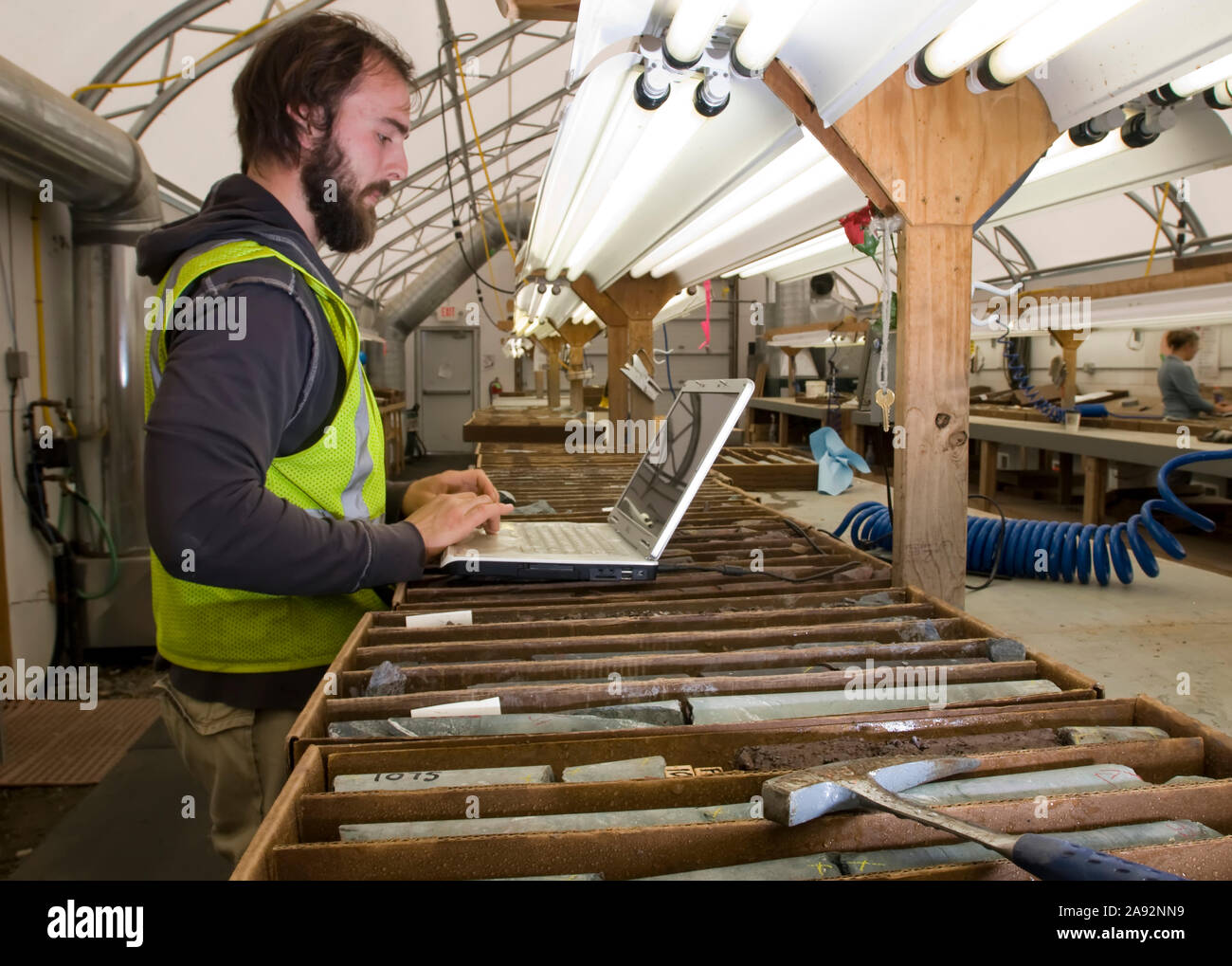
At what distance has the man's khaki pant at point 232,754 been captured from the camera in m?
1.50

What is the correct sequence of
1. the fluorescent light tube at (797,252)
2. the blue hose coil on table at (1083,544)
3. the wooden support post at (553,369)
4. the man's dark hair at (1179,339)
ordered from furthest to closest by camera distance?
1. the wooden support post at (553,369)
2. the man's dark hair at (1179,339)
3. the fluorescent light tube at (797,252)
4. the blue hose coil on table at (1083,544)

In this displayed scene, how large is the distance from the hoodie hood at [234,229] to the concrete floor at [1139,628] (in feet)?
5.50

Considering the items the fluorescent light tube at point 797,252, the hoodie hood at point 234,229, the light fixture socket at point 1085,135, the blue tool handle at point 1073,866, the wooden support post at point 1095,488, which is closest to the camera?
the blue tool handle at point 1073,866

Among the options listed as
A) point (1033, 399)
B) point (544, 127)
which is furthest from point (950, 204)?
point (544, 127)

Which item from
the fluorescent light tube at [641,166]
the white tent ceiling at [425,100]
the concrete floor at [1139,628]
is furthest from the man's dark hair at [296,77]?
the concrete floor at [1139,628]

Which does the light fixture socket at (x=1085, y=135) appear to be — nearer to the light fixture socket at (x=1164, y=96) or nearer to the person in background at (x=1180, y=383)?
the light fixture socket at (x=1164, y=96)

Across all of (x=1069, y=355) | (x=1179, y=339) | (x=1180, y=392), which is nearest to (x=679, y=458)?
(x=1180, y=392)

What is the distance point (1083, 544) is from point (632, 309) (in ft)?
9.04

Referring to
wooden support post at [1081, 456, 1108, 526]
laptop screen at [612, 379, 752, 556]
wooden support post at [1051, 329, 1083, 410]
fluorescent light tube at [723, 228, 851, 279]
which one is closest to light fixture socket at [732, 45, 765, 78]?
laptop screen at [612, 379, 752, 556]

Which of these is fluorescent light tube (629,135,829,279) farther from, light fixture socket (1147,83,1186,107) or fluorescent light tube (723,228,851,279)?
light fixture socket (1147,83,1186,107)

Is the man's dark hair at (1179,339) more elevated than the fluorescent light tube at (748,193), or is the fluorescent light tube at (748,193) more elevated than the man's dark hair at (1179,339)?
the man's dark hair at (1179,339)

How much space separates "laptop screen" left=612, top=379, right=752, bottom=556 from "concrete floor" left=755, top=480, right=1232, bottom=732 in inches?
31.9

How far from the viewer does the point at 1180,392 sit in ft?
21.5
